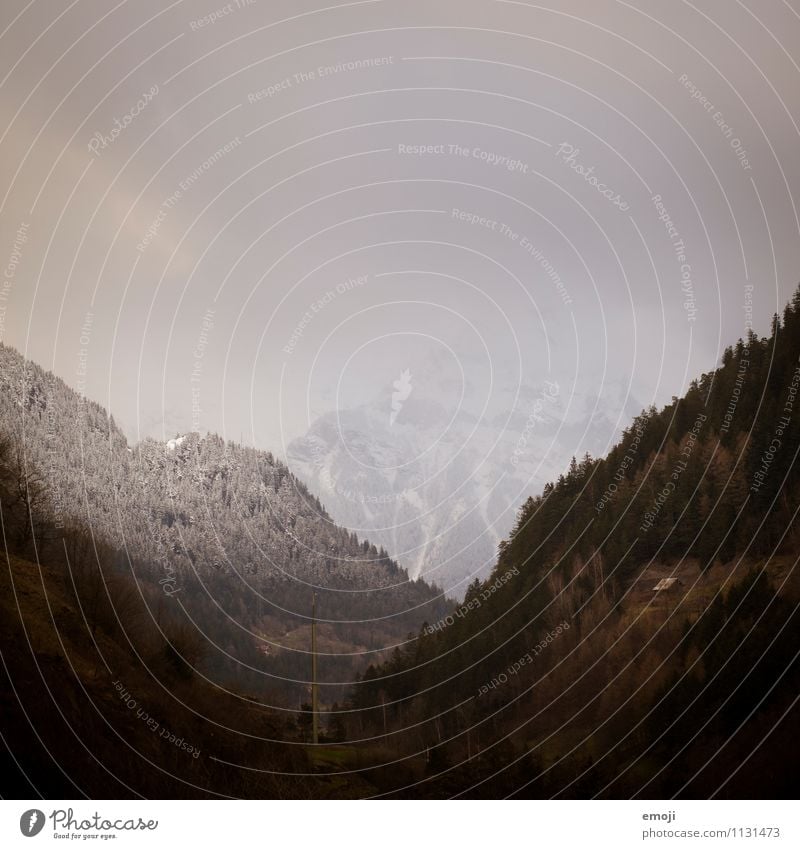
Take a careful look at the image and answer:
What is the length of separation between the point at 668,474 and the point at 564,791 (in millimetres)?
41270

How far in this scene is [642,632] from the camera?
50812mm

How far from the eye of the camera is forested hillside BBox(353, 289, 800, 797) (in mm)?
33375
